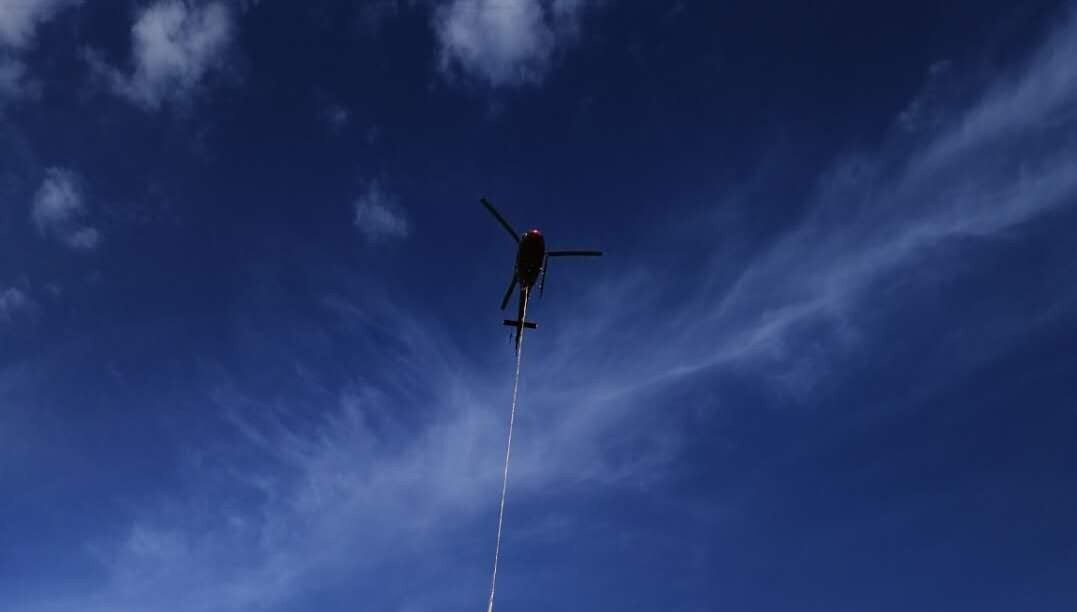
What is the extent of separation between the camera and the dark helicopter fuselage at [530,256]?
5109cm

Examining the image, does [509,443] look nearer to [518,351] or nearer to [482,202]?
[518,351]

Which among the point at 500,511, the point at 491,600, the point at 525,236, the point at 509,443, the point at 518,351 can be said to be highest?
the point at 525,236

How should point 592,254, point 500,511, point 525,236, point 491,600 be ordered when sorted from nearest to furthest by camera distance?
point 491,600 < point 500,511 < point 525,236 < point 592,254

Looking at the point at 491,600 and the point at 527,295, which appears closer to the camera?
the point at 491,600

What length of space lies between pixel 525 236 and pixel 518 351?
7.54 meters

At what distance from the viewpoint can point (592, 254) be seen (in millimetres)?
55094

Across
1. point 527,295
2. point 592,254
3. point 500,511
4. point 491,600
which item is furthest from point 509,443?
point 592,254

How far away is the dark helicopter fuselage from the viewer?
168 ft

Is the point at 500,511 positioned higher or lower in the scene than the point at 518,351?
lower

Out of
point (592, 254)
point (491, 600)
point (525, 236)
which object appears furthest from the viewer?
point (592, 254)

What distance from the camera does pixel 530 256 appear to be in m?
51.3

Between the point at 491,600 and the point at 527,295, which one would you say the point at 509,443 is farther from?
the point at 527,295

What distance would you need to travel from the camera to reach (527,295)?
174ft

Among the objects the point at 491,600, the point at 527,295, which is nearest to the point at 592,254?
the point at 527,295
